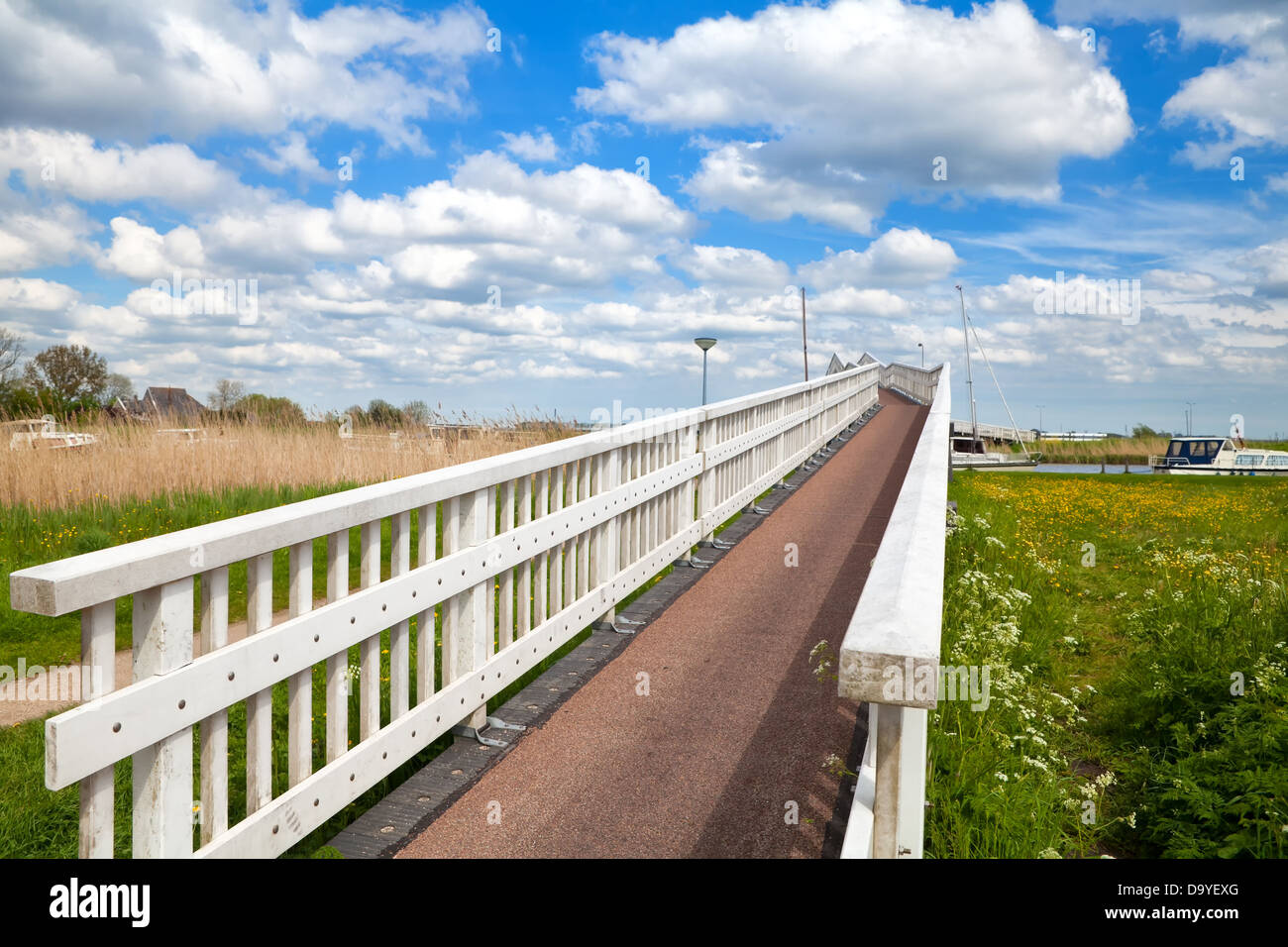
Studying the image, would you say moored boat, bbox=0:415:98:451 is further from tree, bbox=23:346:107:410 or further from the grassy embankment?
tree, bbox=23:346:107:410

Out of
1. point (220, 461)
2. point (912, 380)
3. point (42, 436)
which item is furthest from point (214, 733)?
point (912, 380)

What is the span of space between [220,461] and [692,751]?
448 inches

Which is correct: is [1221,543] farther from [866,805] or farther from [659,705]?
[866,805]

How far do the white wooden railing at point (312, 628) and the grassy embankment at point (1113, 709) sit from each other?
88.4 inches

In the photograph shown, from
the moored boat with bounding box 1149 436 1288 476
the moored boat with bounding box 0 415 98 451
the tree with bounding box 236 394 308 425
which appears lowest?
the moored boat with bounding box 1149 436 1288 476

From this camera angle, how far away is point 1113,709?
5.61 m

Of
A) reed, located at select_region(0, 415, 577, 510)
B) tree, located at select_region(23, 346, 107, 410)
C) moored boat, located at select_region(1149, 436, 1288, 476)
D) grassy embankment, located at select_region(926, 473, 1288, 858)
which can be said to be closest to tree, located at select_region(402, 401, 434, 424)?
reed, located at select_region(0, 415, 577, 510)

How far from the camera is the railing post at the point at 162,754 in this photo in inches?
105

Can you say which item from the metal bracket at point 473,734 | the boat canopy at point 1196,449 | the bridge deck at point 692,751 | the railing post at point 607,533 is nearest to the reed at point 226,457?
the railing post at point 607,533

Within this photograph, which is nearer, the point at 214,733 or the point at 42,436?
the point at 214,733

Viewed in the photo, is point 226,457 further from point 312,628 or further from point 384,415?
point 312,628

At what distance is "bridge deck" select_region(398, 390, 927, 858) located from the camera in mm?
3611

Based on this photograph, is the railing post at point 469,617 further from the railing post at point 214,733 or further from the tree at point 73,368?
the tree at point 73,368
